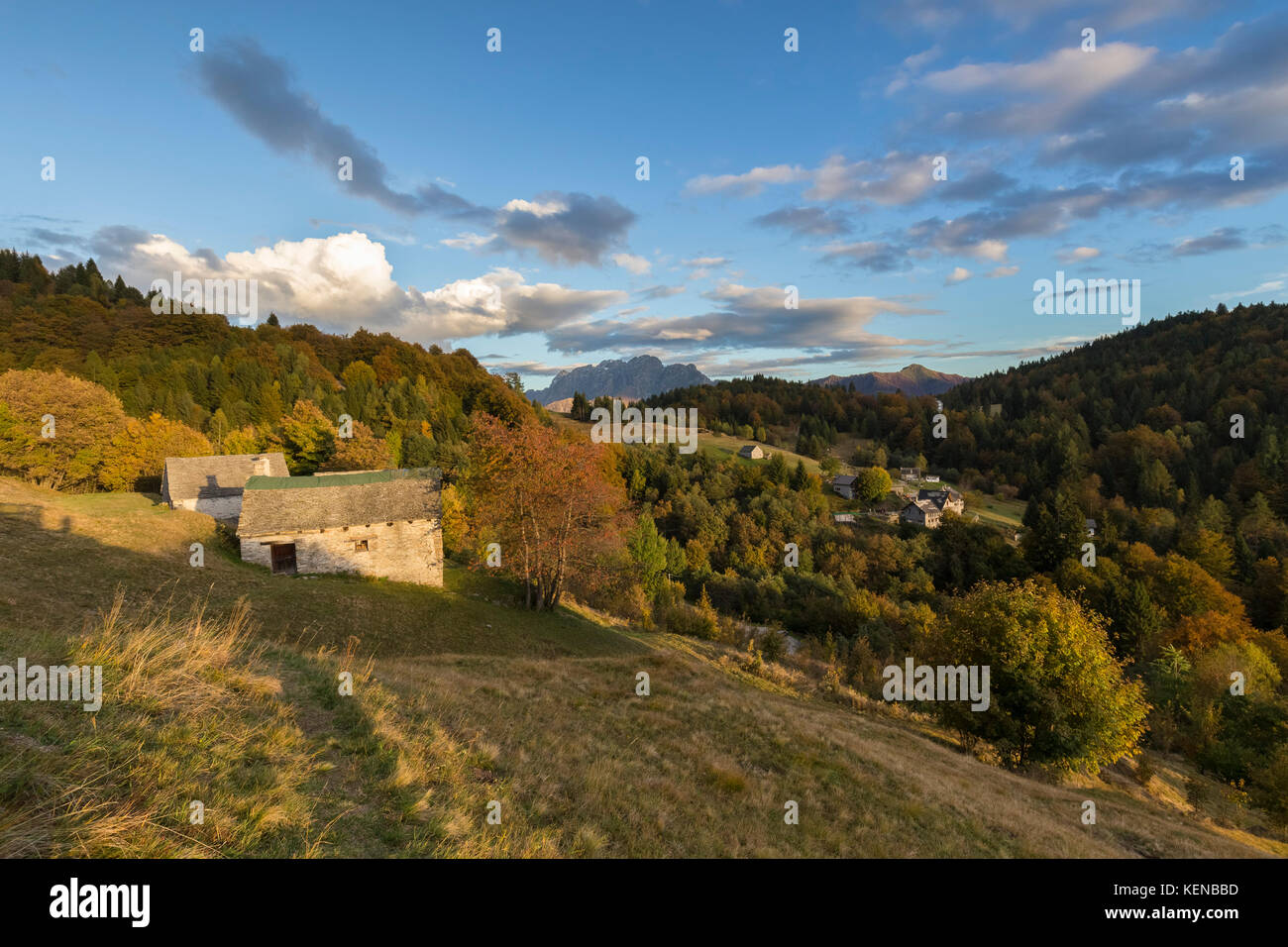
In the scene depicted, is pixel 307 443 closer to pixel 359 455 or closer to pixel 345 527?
pixel 359 455

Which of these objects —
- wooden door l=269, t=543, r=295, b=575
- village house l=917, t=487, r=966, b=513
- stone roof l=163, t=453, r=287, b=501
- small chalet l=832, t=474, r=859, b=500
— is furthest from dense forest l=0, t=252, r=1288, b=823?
village house l=917, t=487, r=966, b=513

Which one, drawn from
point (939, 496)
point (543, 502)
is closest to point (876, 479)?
point (939, 496)

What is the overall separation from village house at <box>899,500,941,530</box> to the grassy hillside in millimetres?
75141

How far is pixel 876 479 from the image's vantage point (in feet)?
339

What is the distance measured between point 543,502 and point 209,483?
31.4m

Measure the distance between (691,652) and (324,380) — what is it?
9829 centimetres

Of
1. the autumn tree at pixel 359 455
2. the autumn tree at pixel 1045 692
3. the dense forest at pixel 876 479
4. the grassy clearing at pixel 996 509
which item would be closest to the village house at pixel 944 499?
the grassy clearing at pixel 996 509

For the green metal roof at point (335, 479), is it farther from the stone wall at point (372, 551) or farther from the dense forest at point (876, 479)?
the dense forest at point (876, 479)

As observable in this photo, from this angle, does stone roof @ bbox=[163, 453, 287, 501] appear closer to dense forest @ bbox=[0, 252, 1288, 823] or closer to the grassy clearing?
dense forest @ bbox=[0, 252, 1288, 823]

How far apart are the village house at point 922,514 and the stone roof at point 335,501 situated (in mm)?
88160

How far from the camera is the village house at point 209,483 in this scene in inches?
1529

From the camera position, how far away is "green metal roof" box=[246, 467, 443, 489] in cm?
3050

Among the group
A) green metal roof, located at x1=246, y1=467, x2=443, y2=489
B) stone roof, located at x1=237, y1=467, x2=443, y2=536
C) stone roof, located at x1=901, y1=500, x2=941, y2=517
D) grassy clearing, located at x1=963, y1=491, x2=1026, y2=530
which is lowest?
grassy clearing, located at x1=963, y1=491, x2=1026, y2=530
